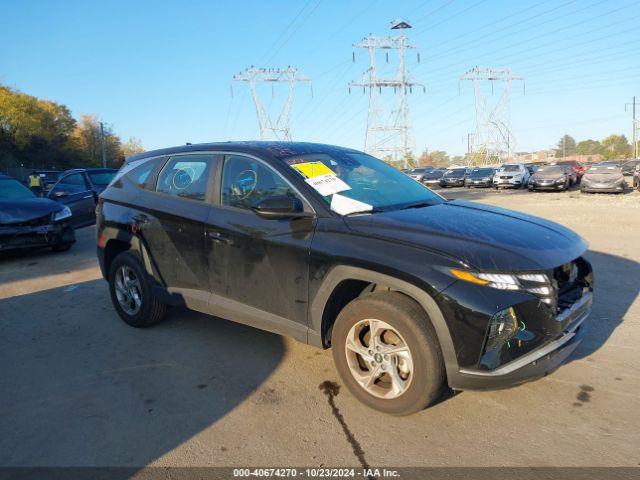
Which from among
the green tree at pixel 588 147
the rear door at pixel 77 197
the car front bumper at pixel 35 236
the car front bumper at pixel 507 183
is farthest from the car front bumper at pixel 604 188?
the green tree at pixel 588 147

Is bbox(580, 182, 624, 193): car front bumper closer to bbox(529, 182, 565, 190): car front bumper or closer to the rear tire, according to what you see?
bbox(529, 182, 565, 190): car front bumper

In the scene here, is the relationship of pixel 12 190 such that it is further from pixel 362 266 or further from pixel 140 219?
pixel 362 266

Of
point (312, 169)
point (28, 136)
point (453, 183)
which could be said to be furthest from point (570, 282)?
point (28, 136)

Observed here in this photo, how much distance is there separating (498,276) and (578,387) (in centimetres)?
131

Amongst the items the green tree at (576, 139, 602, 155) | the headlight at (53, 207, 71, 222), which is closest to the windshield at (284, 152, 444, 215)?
the headlight at (53, 207, 71, 222)

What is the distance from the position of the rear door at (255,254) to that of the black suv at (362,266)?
0.01 m

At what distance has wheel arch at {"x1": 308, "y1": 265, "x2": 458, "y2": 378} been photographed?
2666 millimetres

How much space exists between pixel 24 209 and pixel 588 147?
15191 centimetres

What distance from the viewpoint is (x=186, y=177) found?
4199 mm

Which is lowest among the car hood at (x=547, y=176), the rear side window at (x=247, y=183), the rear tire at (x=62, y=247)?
the rear tire at (x=62, y=247)

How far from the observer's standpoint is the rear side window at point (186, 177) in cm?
400

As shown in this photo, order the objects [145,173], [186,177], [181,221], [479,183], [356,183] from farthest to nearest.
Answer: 1. [479,183]
2. [145,173]
3. [186,177]
4. [181,221]
5. [356,183]

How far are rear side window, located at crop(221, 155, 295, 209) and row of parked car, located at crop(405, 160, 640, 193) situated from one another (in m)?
12.4

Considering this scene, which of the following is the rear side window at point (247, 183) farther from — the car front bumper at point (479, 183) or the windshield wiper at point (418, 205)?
the car front bumper at point (479, 183)
